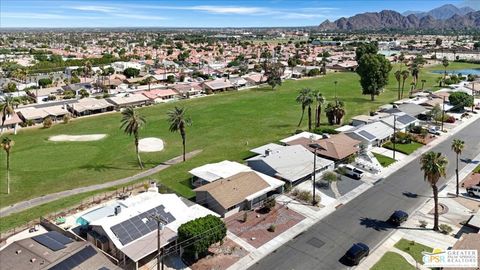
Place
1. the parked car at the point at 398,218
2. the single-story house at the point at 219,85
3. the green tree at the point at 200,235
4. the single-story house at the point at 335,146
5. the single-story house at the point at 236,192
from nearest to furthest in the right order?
the green tree at the point at 200,235
the parked car at the point at 398,218
the single-story house at the point at 236,192
the single-story house at the point at 335,146
the single-story house at the point at 219,85

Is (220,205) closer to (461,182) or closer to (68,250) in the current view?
(68,250)

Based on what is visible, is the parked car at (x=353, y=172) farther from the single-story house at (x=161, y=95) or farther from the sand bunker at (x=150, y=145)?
the single-story house at (x=161, y=95)

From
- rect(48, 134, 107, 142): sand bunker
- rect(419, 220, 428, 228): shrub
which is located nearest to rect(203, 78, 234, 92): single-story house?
rect(48, 134, 107, 142): sand bunker

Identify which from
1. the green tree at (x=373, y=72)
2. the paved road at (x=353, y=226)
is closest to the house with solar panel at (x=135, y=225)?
the paved road at (x=353, y=226)

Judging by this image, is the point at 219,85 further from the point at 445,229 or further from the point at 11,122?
the point at 445,229

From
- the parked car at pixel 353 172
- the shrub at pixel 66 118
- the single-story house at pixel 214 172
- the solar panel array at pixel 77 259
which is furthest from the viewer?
the shrub at pixel 66 118

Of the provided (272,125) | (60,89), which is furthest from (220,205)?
(60,89)

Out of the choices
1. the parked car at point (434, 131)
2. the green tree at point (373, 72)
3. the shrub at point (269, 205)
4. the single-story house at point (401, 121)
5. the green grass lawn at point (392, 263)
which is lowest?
the green grass lawn at point (392, 263)
